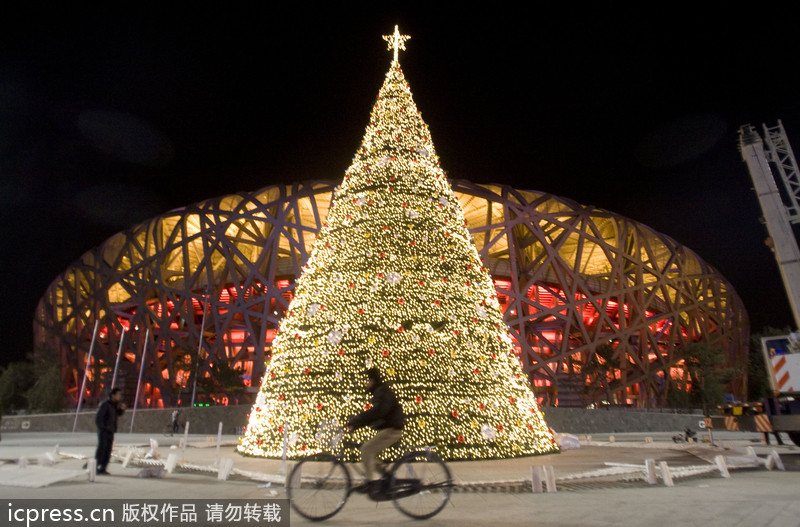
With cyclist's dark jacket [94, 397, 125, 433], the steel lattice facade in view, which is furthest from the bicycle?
the steel lattice facade

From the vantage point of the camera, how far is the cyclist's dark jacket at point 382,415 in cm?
469

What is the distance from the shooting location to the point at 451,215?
9688 millimetres

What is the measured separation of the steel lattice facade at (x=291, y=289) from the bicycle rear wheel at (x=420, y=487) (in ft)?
101

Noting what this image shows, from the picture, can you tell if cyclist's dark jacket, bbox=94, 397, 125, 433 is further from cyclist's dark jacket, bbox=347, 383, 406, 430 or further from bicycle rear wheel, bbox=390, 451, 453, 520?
bicycle rear wheel, bbox=390, 451, 453, 520

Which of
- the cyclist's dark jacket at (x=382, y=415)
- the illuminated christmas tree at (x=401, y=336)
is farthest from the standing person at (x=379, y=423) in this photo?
the illuminated christmas tree at (x=401, y=336)

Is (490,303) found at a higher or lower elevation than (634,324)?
lower

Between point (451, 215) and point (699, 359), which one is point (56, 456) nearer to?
point (451, 215)

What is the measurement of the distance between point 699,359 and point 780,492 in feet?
112

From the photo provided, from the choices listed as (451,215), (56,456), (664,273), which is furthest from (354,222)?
(664,273)

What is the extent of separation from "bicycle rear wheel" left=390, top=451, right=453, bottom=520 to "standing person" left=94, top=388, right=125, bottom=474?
186 inches

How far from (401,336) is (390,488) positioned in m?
3.92

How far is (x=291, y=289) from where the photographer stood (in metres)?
35.8

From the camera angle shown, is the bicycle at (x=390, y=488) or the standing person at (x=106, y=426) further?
the standing person at (x=106, y=426)

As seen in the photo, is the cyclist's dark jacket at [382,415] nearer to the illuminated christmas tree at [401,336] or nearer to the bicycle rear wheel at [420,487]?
the bicycle rear wheel at [420,487]
